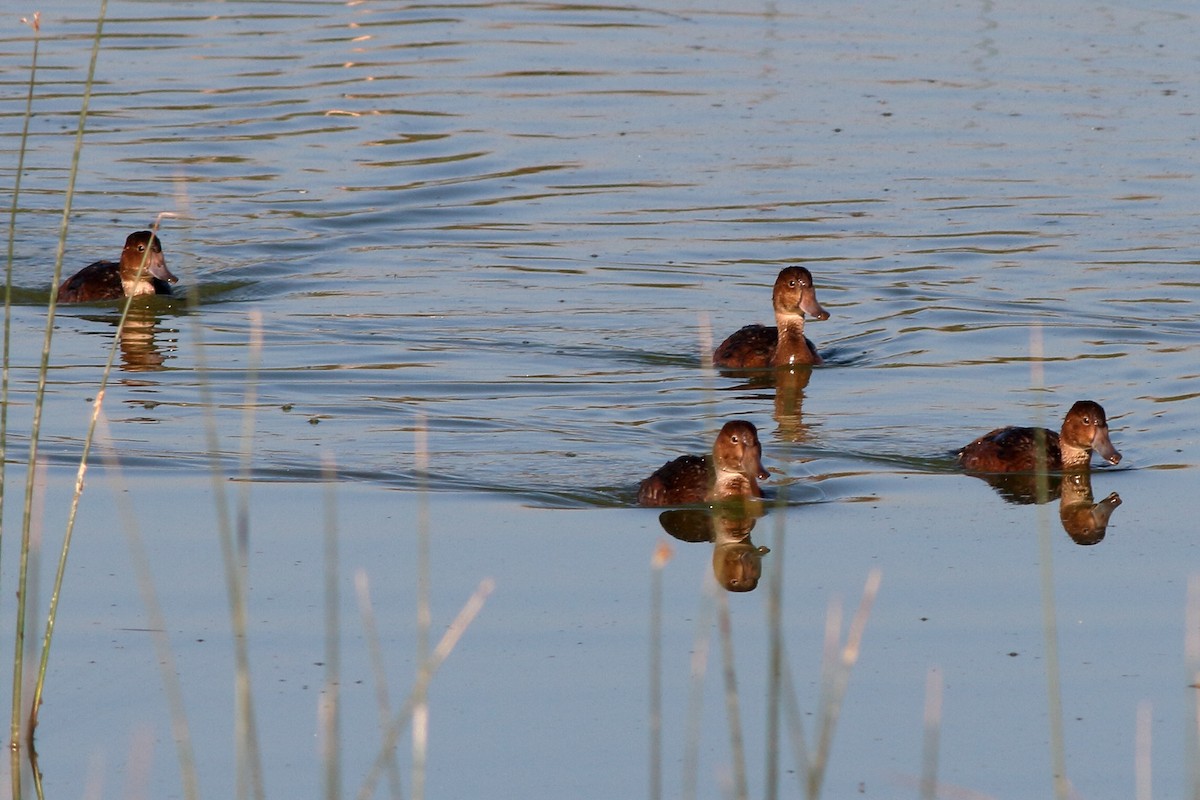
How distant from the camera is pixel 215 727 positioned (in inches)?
247

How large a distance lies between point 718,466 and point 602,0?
15.8 metres

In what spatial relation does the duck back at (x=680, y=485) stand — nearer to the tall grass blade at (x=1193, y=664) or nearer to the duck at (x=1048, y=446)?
the duck at (x=1048, y=446)

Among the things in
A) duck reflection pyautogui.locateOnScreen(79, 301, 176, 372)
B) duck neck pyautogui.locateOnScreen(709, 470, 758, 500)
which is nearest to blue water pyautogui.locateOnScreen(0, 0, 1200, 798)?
duck reflection pyautogui.locateOnScreen(79, 301, 176, 372)

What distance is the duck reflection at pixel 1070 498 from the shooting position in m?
8.97

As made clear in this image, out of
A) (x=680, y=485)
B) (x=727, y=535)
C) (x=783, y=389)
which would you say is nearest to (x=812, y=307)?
Result: (x=783, y=389)

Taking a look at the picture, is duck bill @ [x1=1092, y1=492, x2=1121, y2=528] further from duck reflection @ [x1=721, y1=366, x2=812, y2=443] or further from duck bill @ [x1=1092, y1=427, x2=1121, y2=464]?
duck reflection @ [x1=721, y1=366, x2=812, y2=443]

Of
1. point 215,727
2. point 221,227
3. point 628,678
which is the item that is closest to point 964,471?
point 628,678

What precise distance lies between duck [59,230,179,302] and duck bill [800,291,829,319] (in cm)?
422

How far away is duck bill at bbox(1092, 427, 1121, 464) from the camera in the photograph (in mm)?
9703

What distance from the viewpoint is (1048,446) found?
9875 millimetres

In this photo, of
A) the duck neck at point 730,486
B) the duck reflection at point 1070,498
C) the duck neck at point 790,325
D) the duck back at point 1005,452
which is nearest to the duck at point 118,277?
the duck neck at point 790,325

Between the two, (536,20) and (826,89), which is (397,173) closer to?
(826,89)

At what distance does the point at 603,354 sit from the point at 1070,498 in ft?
11.6

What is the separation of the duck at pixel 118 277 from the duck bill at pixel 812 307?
422 centimetres
